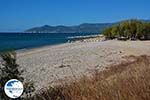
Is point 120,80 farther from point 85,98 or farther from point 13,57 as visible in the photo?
point 13,57

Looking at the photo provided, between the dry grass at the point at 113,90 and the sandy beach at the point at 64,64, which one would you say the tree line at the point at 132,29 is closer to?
the sandy beach at the point at 64,64

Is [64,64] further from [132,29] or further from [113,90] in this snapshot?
[132,29]

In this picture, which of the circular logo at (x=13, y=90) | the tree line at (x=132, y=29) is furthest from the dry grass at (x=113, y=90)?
the tree line at (x=132, y=29)

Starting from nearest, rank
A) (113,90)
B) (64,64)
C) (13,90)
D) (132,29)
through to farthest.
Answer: (13,90), (113,90), (64,64), (132,29)

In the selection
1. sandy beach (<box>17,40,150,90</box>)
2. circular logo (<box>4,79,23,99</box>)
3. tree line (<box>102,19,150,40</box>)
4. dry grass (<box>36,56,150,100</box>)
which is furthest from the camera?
tree line (<box>102,19,150,40</box>)

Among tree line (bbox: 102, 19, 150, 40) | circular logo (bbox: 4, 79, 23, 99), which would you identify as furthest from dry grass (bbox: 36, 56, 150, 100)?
tree line (bbox: 102, 19, 150, 40)

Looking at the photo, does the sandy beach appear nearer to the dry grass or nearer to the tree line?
the dry grass

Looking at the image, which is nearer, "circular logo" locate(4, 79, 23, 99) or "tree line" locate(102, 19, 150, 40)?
"circular logo" locate(4, 79, 23, 99)

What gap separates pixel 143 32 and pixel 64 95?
236 ft

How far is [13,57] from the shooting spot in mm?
5711

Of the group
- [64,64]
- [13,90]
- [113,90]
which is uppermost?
[13,90]

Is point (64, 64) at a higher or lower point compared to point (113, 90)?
lower

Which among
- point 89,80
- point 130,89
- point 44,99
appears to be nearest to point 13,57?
point 44,99

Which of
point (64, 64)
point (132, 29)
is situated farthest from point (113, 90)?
point (132, 29)
